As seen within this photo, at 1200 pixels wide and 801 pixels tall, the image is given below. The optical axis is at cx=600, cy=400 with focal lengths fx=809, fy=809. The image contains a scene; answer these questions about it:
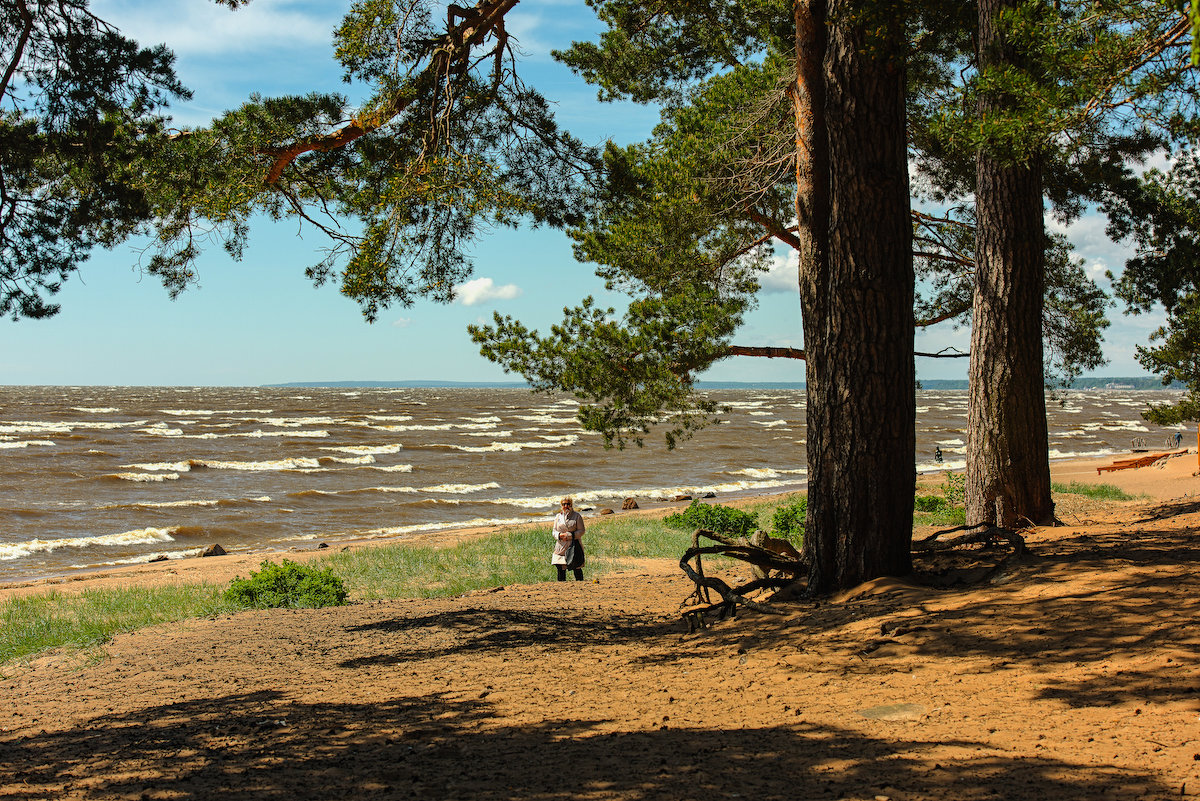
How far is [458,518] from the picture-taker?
21844 mm

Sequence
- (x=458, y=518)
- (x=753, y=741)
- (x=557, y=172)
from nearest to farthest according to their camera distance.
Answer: (x=753, y=741) → (x=557, y=172) → (x=458, y=518)

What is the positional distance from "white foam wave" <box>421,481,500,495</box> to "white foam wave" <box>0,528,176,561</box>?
8606 mm

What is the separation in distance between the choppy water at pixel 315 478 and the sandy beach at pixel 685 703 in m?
13.0

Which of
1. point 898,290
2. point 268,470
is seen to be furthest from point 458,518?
point 898,290

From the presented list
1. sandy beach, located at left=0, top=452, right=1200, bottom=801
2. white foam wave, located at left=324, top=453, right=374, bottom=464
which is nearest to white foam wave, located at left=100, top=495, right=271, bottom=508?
white foam wave, located at left=324, top=453, right=374, bottom=464

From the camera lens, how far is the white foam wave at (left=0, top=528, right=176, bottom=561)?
16.9m

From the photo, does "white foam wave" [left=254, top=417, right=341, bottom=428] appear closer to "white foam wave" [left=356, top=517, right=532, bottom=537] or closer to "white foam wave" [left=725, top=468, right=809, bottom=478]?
"white foam wave" [left=725, top=468, right=809, bottom=478]

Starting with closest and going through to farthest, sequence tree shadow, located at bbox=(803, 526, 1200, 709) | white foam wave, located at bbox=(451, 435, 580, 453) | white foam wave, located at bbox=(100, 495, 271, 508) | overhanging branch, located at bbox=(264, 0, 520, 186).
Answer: tree shadow, located at bbox=(803, 526, 1200, 709)
overhanging branch, located at bbox=(264, 0, 520, 186)
white foam wave, located at bbox=(100, 495, 271, 508)
white foam wave, located at bbox=(451, 435, 580, 453)

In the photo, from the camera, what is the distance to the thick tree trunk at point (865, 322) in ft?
18.0

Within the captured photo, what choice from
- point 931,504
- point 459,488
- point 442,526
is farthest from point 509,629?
point 459,488

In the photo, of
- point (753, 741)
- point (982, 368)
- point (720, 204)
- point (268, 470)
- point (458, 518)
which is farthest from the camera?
point (268, 470)

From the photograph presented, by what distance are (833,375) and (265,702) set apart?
4081mm

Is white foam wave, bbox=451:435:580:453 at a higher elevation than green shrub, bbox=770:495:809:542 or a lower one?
lower

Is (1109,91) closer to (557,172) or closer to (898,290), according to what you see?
(898,290)
